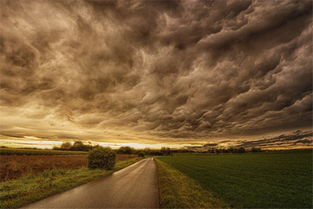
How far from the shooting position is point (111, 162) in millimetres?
21062

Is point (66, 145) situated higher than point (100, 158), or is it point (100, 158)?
point (66, 145)

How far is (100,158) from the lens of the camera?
2006 centimetres

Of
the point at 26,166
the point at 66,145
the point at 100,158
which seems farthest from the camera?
the point at 66,145

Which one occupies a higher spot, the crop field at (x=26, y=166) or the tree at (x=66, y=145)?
the tree at (x=66, y=145)

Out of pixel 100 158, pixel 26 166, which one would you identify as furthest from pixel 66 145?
pixel 100 158

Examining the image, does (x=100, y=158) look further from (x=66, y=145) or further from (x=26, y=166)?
(x=66, y=145)

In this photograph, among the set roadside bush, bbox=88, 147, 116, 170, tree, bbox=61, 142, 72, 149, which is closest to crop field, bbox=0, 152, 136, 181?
roadside bush, bbox=88, 147, 116, 170

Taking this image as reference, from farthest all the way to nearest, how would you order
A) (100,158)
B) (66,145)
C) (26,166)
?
(66,145) → (26,166) → (100,158)

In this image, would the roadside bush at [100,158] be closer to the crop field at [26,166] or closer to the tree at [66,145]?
the crop field at [26,166]

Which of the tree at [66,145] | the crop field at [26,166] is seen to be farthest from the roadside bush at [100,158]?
the tree at [66,145]

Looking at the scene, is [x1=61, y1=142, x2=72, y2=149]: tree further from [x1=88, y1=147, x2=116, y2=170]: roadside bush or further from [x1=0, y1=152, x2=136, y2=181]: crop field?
[x1=88, y1=147, x2=116, y2=170]: roadside bush

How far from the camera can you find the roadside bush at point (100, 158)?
19875 millimetres

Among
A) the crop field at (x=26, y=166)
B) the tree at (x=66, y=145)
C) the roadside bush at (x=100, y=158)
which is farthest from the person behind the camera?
the tree at (x=66, y=145)

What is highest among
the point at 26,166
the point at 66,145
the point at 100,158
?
the point at 66,145
